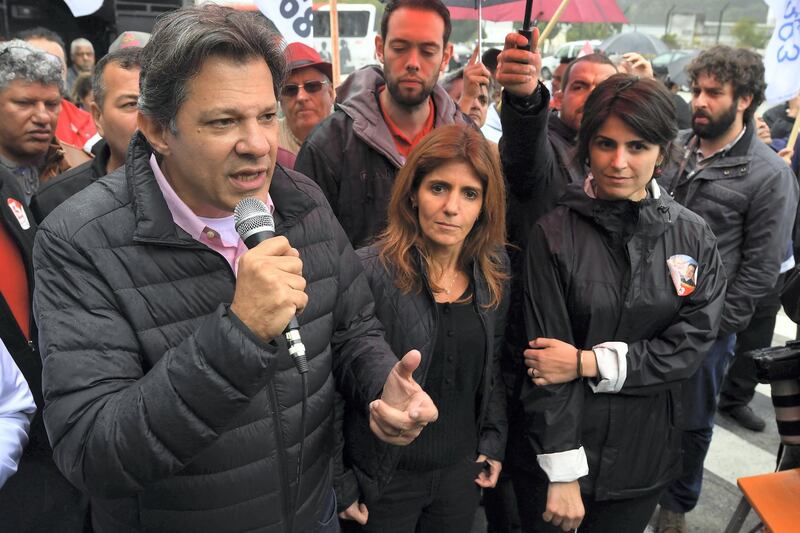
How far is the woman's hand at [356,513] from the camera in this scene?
6.90ft

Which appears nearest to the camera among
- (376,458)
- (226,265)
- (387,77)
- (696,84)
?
(226,265)

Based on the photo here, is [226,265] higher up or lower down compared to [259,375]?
higher up

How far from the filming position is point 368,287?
6.41 ft

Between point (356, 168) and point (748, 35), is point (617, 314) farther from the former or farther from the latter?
point (748, 35)

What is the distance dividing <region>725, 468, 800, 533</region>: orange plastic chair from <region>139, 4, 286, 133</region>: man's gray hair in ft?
6.59

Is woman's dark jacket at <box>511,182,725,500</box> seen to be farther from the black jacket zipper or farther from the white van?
the white van

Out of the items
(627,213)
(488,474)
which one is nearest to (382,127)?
(627,213)

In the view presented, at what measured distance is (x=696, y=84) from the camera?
3570mm

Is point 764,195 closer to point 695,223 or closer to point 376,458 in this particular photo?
point 695,223

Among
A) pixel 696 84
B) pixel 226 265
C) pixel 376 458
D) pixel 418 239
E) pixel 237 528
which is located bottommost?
pixel 376 458

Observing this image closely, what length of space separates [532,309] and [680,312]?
542 mm

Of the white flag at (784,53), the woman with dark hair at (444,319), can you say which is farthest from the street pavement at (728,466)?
the white flag at (784,53)

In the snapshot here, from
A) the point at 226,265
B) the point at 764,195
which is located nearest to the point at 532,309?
the point at 226,265

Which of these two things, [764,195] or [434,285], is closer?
[434,285]
